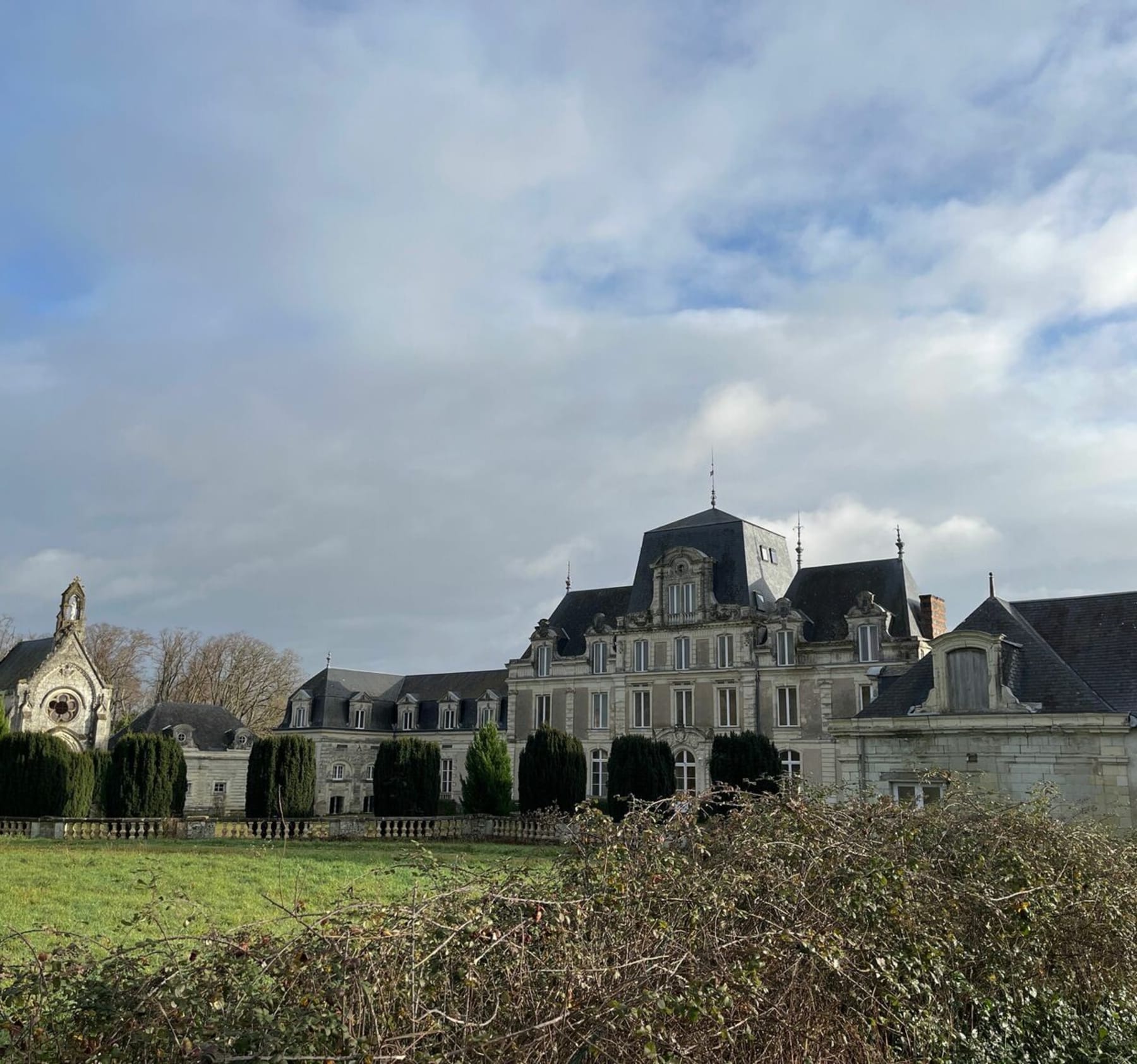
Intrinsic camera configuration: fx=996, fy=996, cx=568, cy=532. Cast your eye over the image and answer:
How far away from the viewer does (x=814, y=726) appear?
35.9 meters

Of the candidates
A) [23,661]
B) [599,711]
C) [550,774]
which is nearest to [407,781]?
[550,774]

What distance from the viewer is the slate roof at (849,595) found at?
1427 inches

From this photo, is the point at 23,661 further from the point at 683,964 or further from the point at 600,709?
the point at 683,964

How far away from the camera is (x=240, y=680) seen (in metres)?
64.4

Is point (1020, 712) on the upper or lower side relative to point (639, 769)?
upper

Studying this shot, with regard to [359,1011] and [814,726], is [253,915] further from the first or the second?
[814,726]

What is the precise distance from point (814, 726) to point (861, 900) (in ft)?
103

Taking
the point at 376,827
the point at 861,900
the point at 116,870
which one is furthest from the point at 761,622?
the point at 861,900

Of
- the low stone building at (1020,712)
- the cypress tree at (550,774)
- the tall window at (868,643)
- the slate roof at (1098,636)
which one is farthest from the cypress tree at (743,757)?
the slate roof at (1098,636)

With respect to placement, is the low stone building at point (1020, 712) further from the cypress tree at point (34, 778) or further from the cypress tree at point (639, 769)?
the cypress tree at point (34, 778)

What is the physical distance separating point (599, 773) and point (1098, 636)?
924 inches

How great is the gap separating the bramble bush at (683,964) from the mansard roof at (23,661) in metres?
43.0

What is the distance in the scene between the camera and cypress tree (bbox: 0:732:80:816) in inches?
1178

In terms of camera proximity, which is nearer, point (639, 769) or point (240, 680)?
point (639, 769)
